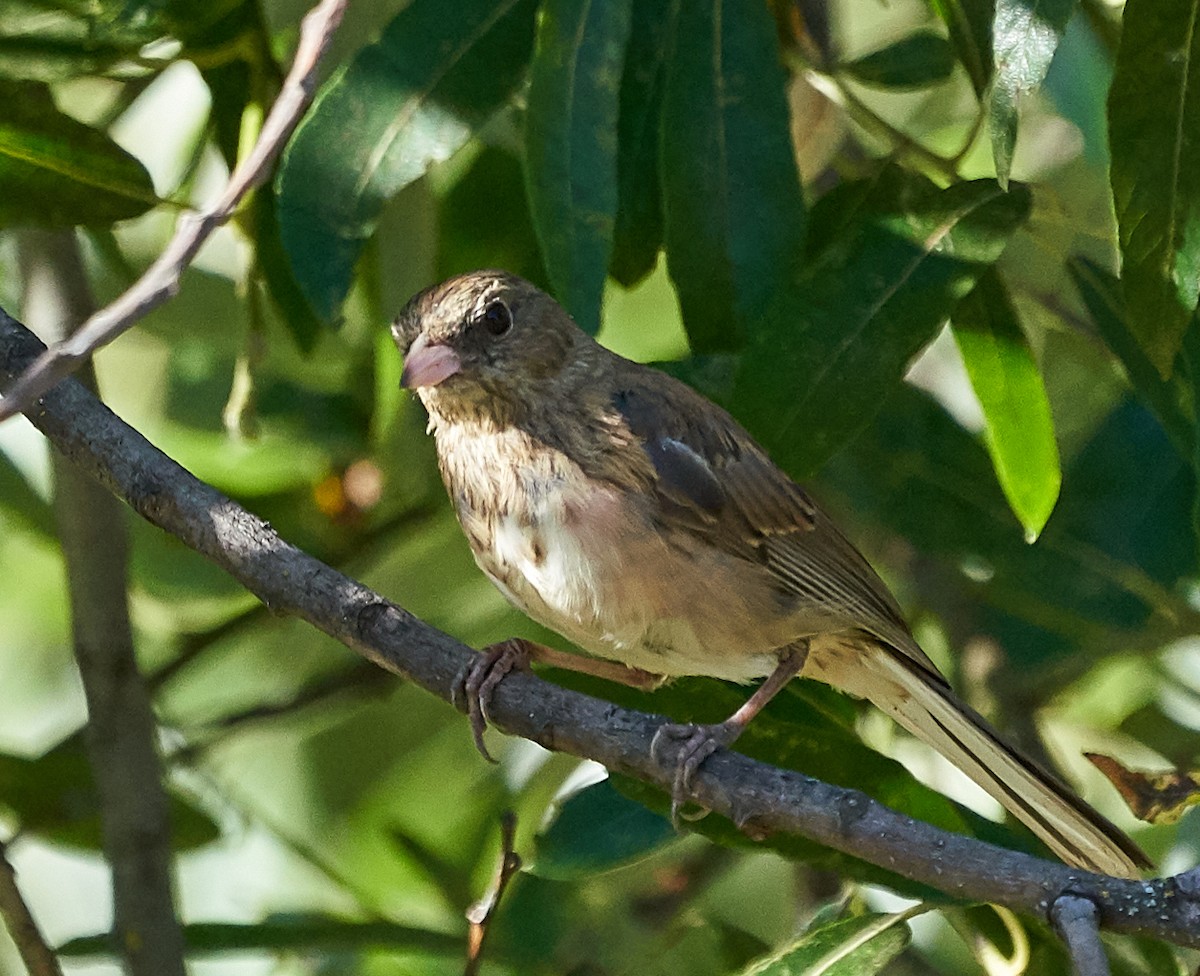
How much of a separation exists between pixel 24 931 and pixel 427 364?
124cm

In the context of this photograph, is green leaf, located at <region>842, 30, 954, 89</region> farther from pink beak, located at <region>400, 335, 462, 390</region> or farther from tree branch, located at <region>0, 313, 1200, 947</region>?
tree branch, located at <region>0, 313, 1200, 947</region>

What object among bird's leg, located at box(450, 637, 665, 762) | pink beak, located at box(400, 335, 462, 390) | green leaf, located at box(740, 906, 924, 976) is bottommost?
green leaf, located at box(740, 906, 924, 976)

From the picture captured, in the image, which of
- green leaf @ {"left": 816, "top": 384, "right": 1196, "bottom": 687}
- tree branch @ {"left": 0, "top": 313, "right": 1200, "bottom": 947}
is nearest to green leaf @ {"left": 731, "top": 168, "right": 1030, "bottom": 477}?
tree branch @ {"left": 0, "top": 313, "right": 1200, "bottom": 947}

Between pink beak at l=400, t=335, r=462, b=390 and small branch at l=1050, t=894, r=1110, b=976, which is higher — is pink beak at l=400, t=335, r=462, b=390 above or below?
above

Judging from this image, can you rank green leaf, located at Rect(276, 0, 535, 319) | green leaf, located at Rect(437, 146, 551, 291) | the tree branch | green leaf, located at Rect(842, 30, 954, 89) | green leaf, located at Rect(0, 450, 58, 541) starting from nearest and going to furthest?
the tree branch → green leaf, located at Rect(276, 0, 535, 319) → green leaf, located at Rect(842, 30, 954, 89) → green leaf, located at Rect(437, 146, 551, 291) → green leaf, located at Rect(0, 450, 58, 541)

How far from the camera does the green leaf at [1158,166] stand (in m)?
2.62

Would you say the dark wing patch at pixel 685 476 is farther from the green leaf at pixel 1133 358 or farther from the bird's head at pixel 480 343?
the green leaf at pixel 1133 358

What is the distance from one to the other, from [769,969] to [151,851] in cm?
137

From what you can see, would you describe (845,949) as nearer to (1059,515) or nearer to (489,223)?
(1059,515)

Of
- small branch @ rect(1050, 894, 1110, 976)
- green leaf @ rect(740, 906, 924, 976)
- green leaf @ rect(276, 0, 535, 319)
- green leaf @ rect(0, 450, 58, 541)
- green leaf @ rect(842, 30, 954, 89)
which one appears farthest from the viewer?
green leaf @ rect(0, 450, 58, 541)

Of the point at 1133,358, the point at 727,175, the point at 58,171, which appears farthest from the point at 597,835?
the point at 58,171

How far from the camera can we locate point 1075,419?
4336 millimetres

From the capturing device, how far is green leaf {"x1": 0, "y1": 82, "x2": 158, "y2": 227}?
120 inches

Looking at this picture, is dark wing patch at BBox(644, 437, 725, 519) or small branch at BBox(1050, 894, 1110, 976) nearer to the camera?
small branch at BBox(1050, 894, 1110, 976)
